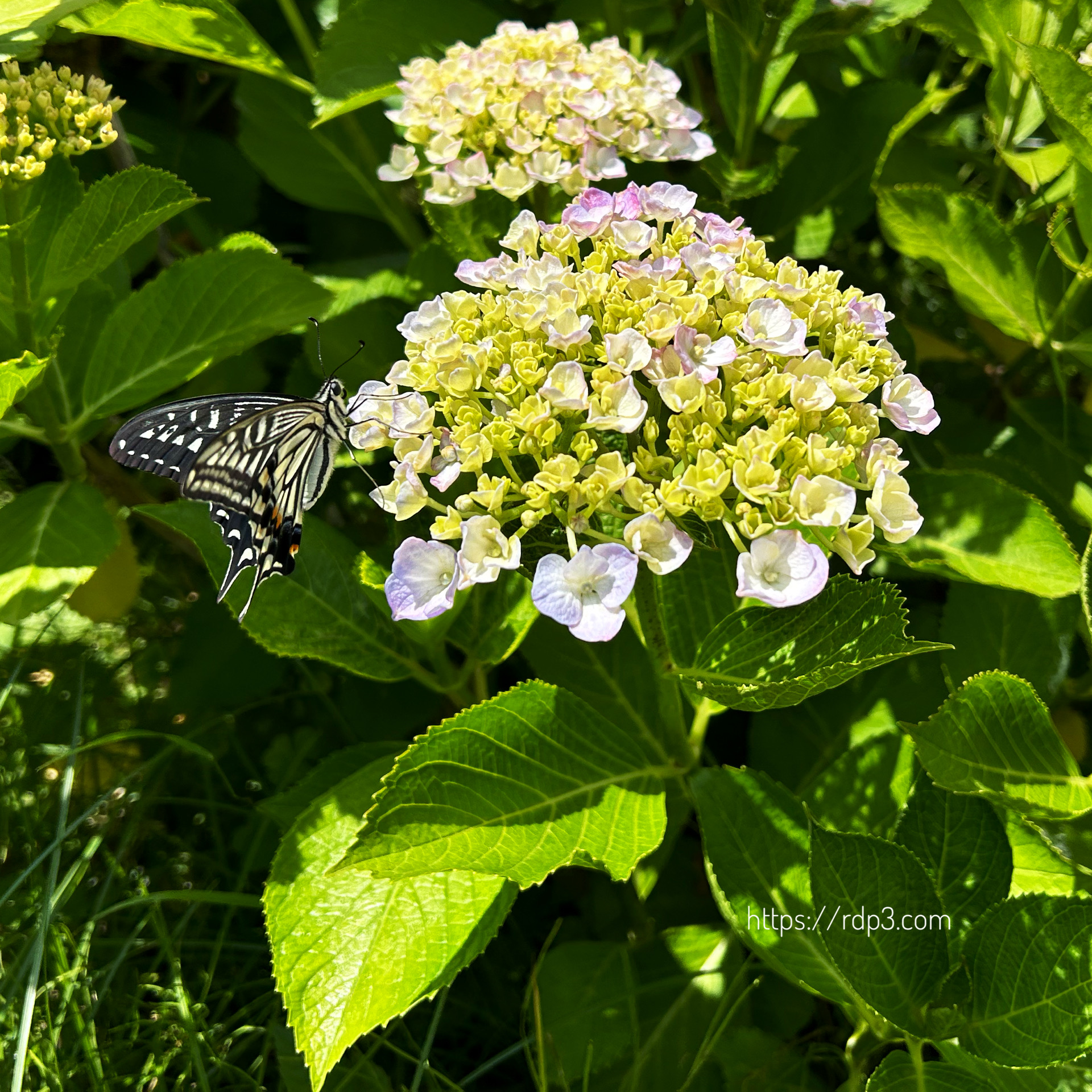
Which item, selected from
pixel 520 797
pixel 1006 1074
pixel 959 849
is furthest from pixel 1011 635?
pixel 520 797

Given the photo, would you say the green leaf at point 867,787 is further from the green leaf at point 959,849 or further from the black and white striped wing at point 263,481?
the black and white striped wing at point 263,481

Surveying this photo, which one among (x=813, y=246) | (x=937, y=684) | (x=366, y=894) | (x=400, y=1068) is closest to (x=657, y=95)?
(x=813, y=246)

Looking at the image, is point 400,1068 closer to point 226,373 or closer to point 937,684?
point 937,684

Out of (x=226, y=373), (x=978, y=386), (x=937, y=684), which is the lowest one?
(x=937, y=684)

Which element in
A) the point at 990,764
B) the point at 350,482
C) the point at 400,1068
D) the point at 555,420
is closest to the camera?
the point at 555,420

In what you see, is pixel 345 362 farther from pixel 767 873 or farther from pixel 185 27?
pixel 767 873

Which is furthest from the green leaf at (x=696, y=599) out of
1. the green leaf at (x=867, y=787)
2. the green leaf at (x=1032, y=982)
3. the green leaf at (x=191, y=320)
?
the green leaf at (x=191, y=320)

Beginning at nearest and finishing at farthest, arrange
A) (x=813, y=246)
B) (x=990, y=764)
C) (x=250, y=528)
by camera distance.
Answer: (x=990, y=764) < (x=250, y=528) < (x=813, y=246)
